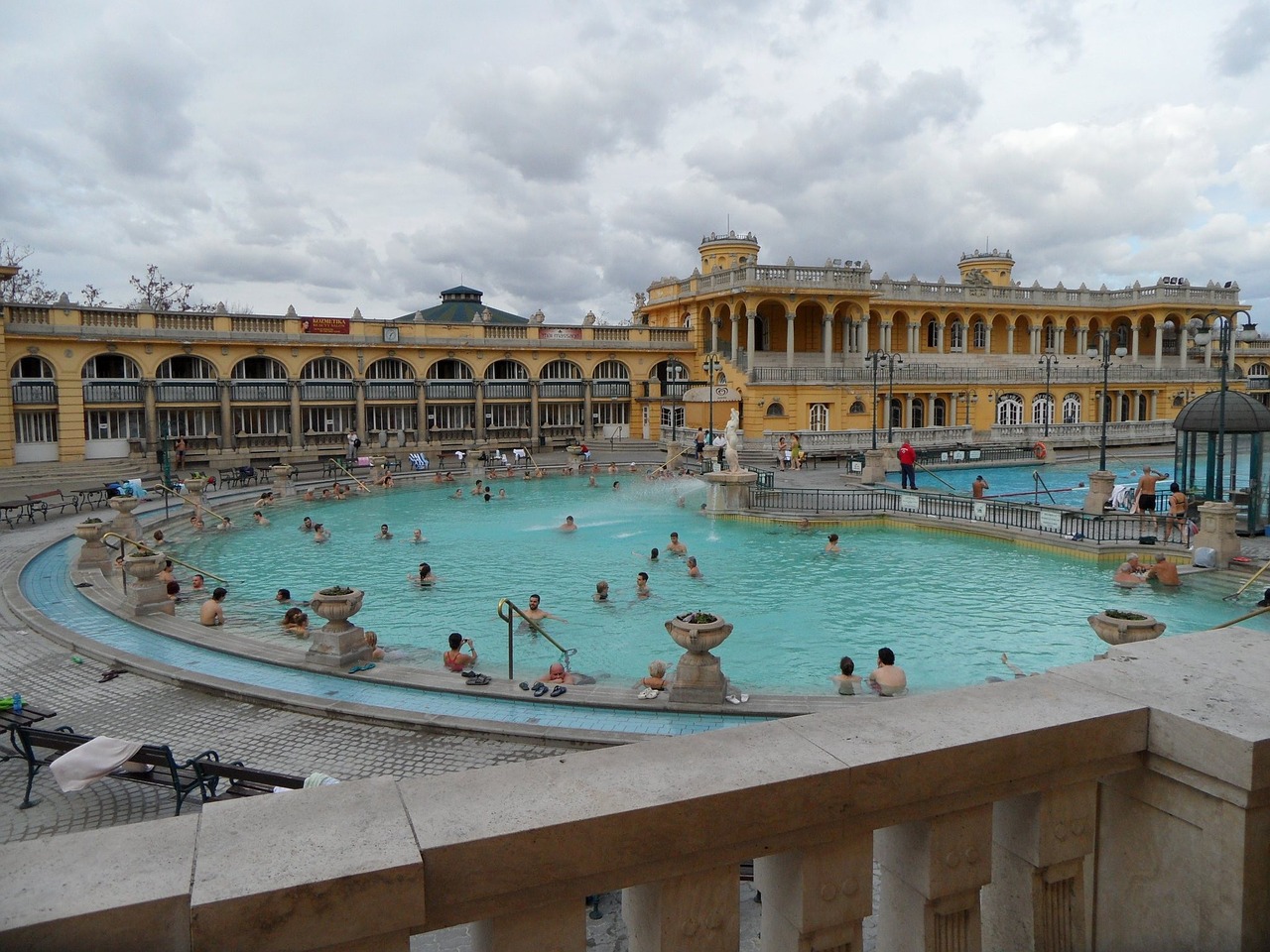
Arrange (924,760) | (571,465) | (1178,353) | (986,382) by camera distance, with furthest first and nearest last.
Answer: (1178,353) < (986,382) < (571,465) < (924,760)

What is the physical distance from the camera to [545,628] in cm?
1589

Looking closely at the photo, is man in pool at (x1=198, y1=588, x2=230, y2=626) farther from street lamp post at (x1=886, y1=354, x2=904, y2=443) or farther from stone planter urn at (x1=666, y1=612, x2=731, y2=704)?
street lamp post at (x1=886, y1=354, x2=904, y2=443)

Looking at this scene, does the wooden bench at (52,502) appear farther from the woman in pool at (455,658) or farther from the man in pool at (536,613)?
the woman in pool at (455,658)

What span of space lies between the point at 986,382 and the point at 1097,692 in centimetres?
5198

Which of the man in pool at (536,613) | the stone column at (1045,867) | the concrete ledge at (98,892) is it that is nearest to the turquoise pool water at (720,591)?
the man in pool at (536,613)

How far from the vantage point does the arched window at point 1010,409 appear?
171 feet

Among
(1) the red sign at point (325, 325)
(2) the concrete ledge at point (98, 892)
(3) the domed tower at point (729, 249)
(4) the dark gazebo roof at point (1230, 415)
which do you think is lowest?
(2) the concrete ledge at point (98, 892)

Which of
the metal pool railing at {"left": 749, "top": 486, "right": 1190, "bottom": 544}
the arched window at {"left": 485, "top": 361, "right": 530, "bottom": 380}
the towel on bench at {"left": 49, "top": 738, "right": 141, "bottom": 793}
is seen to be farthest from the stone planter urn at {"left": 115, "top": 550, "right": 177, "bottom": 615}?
the arched window at {"left": 485, "top": 361, "right": 530, "bottom": 380}

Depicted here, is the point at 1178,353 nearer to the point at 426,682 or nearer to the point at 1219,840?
the point at 426,682

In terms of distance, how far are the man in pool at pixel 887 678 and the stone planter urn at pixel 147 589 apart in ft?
40.9

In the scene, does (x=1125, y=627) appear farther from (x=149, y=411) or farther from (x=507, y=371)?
(x=507, y=371)

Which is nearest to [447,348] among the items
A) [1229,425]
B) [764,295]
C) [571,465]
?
[571,465]

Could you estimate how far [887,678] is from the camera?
461 inches

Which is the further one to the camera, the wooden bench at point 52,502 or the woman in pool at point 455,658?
the wooden bench at point 52,502
